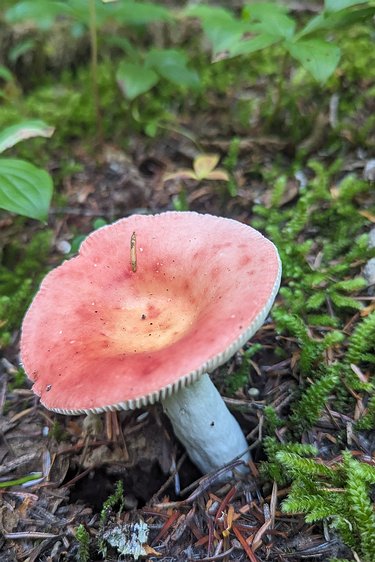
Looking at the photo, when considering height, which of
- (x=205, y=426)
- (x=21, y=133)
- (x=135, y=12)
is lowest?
(x=205, y=426)

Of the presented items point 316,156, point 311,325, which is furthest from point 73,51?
point 311,325

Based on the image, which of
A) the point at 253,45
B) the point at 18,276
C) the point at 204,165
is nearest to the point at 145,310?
the point at 18,276

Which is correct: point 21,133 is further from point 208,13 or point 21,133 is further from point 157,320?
point 208,13

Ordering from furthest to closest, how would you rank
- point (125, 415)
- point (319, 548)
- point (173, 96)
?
point (173, 96) < point (125, 415) < point (319, 548)

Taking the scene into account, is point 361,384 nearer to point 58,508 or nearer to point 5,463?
point 58,508

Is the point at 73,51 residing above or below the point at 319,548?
above

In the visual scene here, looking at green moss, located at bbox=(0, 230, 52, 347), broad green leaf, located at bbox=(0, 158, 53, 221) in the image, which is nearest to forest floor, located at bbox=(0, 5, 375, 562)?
green moss, located at bbox=(0, 230, 52, 347)
